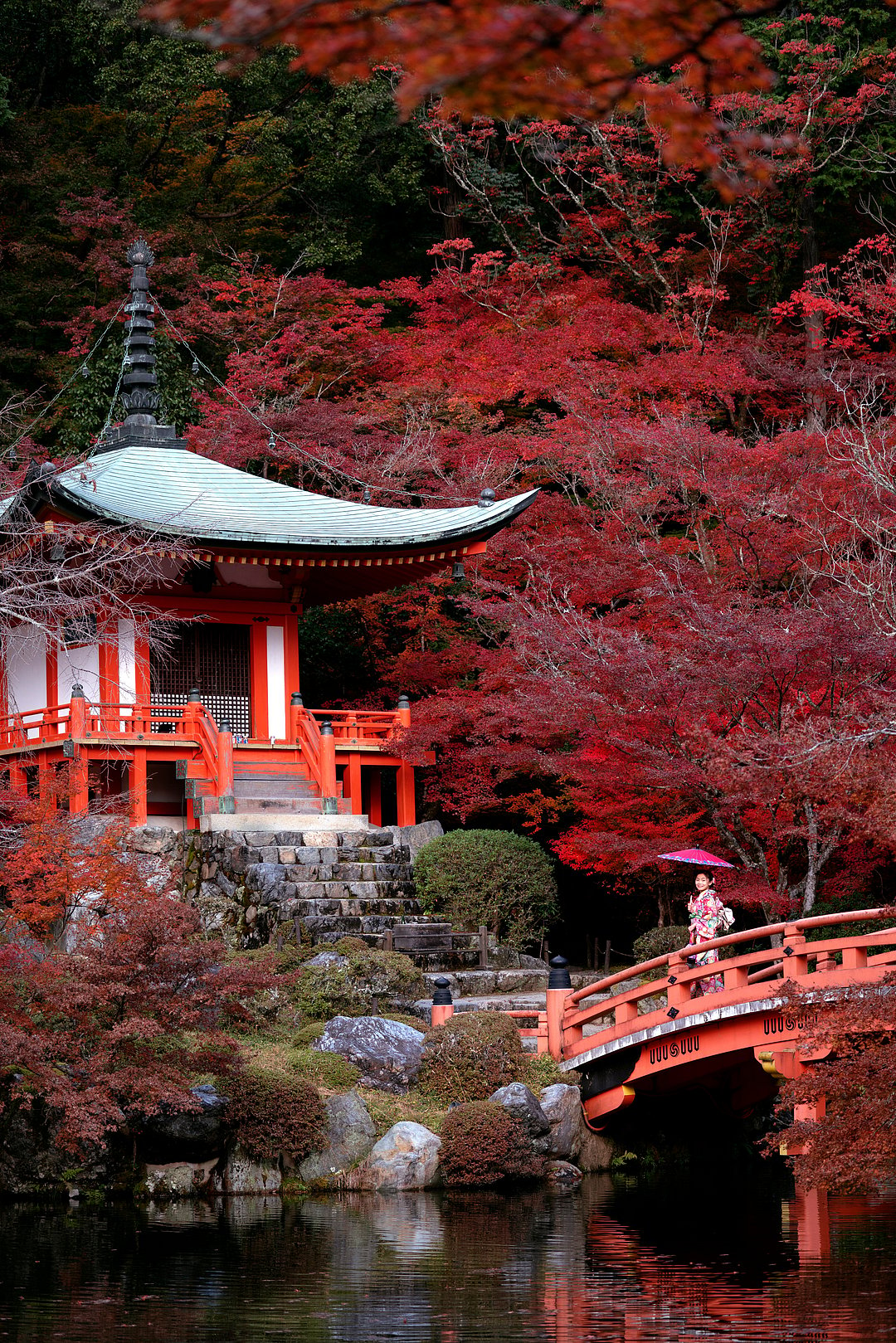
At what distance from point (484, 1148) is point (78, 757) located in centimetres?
723

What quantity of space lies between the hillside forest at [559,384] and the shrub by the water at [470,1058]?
248 cm

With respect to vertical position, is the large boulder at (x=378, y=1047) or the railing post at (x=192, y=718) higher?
the railing post at (x=192, y=718)

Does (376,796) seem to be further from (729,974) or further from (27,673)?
(729,974)

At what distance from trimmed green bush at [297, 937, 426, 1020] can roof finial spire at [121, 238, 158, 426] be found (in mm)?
10716

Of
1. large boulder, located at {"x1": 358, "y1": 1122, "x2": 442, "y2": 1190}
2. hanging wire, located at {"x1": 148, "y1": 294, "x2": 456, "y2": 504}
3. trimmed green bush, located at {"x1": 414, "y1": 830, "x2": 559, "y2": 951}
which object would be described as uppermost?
hanging wire, located at {"x1": 148, "y1": 294, "x2": 456, "y2": 504}

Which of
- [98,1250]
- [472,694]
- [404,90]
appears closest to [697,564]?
[472,694]

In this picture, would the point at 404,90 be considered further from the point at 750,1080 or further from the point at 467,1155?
the point at 750,1080

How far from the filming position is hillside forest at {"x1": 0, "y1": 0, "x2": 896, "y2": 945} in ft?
50.7

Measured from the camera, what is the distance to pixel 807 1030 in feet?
33.6

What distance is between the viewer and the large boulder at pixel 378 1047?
13.9 meters

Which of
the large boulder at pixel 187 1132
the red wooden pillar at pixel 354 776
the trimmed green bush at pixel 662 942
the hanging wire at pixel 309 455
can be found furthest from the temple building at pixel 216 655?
the large boulder at pixel 187 1132

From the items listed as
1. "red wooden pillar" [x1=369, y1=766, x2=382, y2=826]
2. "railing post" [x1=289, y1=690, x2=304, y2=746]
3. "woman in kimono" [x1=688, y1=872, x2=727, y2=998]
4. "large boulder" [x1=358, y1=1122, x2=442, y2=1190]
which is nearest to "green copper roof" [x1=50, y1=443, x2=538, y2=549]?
"railing post" [x1=289, y1=690, x2=304, y2=746]

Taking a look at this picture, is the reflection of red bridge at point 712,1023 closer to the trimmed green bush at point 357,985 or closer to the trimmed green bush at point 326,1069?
the trimmed green bush at point 357,985

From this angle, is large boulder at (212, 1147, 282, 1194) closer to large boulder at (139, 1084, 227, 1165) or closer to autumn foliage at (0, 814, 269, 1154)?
large boulder at (139, 1084, 227, 1165)
